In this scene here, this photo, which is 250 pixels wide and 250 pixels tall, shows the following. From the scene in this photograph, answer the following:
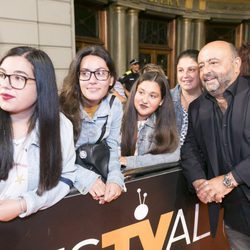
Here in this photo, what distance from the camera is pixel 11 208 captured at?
1244 millimetres

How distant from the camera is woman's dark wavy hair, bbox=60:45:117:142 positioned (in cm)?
171

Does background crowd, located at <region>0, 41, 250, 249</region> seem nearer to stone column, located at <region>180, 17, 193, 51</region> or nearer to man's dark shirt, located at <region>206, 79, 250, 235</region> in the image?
man's dark shirt, located at <region>206, 79, 250, 235</region>

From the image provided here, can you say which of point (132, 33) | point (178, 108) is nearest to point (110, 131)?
point (178, 108)

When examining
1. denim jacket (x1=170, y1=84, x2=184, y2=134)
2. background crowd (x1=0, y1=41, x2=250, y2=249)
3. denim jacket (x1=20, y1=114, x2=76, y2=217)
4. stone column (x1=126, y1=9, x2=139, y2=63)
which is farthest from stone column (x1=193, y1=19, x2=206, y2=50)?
denim jacket (x1=20, y1=114, x2=76, y2=217)

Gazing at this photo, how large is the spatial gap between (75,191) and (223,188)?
2.84ft

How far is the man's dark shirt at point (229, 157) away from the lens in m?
1.75

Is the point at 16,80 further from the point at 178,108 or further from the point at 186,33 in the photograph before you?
the point at 186,33

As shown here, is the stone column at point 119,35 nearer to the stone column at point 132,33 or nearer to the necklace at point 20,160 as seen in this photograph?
the stone column at point 132,33

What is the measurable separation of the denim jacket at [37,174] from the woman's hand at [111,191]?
0.66ft

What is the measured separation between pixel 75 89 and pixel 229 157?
1.00m

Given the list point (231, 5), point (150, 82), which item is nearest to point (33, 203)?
point (150, 82)

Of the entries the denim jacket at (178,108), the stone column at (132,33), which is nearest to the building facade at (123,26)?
the stone column at (132,33)

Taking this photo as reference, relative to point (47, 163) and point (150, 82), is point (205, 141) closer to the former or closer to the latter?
point (150, 82)

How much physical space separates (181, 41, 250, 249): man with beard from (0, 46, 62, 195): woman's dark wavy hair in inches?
36.6
